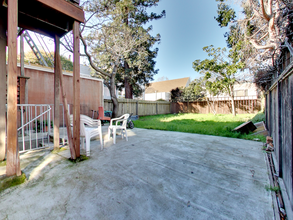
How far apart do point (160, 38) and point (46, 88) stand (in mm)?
9685

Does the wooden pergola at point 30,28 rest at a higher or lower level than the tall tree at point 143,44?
lower

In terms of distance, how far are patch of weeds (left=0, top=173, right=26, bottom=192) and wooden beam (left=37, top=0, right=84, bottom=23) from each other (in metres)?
A: 2.51

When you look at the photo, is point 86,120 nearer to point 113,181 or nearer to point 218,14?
point 113,181

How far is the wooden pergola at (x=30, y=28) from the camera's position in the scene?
5.75ft

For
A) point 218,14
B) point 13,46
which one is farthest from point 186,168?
point 218,14

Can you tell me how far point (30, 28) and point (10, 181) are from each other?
3049 mm

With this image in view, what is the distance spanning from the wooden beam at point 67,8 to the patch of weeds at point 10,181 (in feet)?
8.24

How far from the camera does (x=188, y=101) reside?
49.2 ft

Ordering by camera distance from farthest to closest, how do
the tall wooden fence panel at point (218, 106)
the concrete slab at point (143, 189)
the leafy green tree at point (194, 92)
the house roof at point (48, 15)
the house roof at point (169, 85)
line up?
the house roof at point (169, 85), the leafy green tree at point (194, 92), the tall wooden fence panel at point (218, 106), the house roof at point (48, 15), the concrete slab at point (143, 189)

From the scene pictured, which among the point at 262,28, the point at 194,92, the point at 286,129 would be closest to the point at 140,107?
the point at 194,92

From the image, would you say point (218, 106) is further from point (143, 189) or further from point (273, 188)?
point (143, 189)

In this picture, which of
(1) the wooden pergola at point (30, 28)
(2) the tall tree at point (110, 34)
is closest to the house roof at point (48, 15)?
(1) the wooden pergola at point (30, 28)

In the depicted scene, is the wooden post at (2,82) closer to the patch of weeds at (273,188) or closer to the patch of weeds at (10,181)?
the patch of weeds at (10,181)

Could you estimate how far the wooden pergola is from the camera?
175cm
